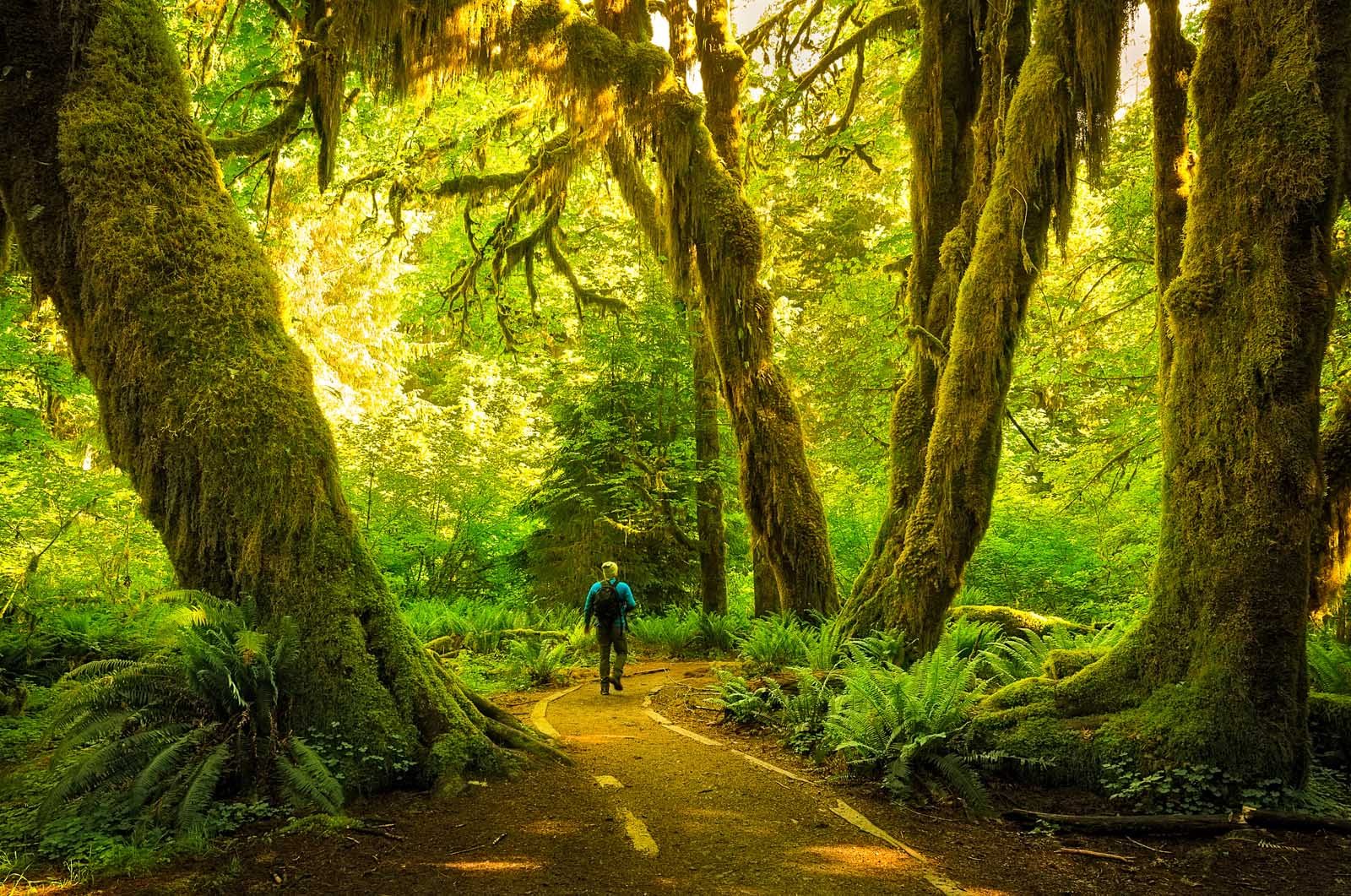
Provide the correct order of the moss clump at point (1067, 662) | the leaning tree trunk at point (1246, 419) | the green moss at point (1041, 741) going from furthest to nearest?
the moss clump at point (1067, 662) < the green moss at point (1041, 741) < the leaning tree trunk at point (1246, 419)

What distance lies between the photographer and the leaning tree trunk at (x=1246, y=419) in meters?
4.70

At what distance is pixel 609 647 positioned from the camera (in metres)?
9.77

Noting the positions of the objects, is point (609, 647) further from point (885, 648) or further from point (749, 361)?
point (749, 361)

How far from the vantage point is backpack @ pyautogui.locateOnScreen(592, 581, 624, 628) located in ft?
32.3

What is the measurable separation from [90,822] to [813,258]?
21425mm

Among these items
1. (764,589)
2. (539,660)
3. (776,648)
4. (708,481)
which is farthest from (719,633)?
→ (776,648)

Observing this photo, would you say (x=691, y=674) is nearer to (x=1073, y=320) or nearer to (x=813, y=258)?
(x=1073, y=320)

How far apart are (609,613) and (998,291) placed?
6.09 metres

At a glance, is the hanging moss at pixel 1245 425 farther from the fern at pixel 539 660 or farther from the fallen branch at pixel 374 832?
the fern at pixel 539 660

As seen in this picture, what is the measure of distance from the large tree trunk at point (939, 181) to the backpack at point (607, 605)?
3.00 m

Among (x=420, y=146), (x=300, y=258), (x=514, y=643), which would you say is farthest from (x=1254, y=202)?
(x=300, y=258)

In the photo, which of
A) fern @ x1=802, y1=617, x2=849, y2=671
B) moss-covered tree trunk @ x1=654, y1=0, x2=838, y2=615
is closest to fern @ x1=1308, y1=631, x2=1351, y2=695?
fern @ x1=802, y1=617, x2=849, y2=671

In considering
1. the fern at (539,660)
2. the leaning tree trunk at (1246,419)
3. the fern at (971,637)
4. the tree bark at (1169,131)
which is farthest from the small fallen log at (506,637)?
the tree bark at (1169,131)

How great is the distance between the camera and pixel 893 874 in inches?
148
